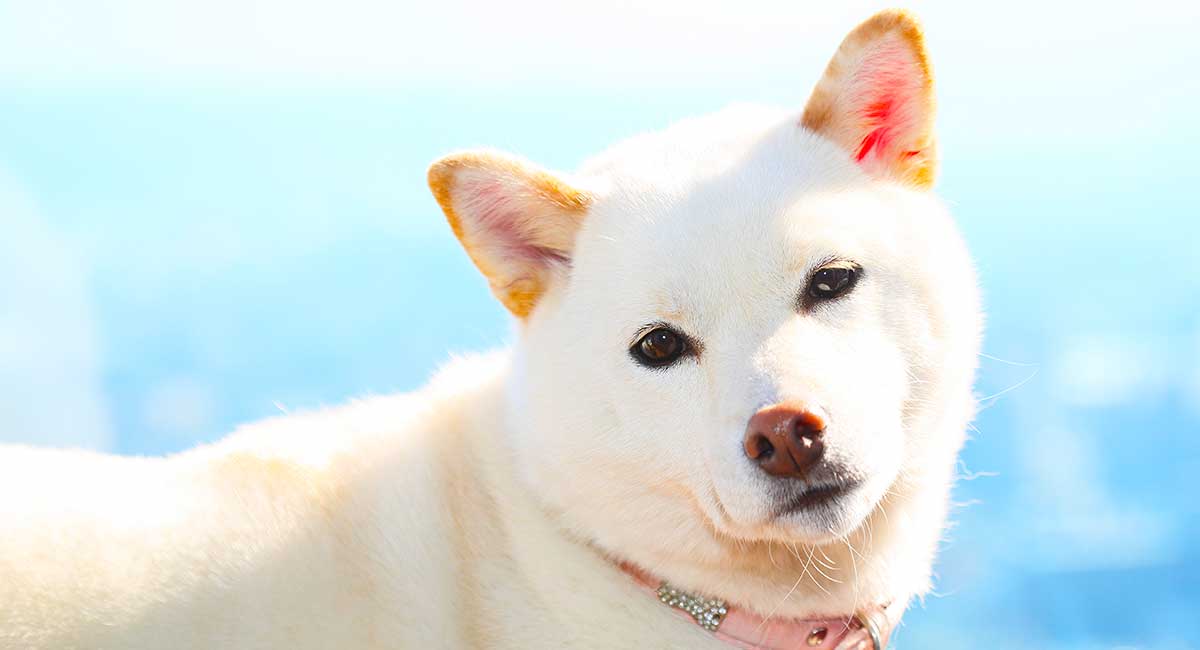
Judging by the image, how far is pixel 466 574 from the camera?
3.81m

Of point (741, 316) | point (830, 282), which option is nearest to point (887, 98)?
point (830, 282)

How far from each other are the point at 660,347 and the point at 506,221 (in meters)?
0.71

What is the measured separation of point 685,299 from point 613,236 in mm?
376

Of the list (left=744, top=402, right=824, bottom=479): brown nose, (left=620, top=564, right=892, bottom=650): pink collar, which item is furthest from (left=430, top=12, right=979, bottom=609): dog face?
(left=620, top=564, right=892, bottom=650): pink collar

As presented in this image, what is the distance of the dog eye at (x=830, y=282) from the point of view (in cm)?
343

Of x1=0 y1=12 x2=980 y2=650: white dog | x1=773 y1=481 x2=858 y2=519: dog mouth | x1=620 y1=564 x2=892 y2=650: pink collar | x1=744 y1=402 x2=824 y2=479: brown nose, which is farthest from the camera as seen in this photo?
x1=620 y1=564 x2=892 y2=650: pink collar

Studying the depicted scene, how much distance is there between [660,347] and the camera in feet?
11.3

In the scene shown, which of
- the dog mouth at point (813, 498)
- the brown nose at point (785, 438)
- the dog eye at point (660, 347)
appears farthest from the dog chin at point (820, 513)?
the dog eye at point (660, 347)

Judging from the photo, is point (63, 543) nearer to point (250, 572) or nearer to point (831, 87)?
point (250, 572)

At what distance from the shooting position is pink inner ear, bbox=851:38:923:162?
12.2ft

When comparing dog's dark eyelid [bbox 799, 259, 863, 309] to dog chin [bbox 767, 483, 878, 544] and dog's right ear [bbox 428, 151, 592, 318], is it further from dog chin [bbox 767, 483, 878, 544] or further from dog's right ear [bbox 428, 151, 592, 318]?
dog's right ear [bbox 428, 151, 592, 318]

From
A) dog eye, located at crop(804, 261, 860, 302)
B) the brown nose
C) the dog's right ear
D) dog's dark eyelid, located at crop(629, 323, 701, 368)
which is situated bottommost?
the brown nose

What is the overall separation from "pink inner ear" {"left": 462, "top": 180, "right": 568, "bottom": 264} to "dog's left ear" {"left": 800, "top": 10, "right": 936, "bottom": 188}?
0.93 meters

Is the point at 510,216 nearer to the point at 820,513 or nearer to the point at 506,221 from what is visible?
the point at 506,221
